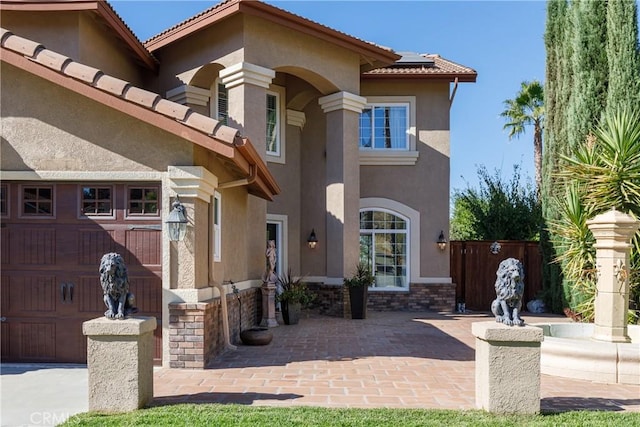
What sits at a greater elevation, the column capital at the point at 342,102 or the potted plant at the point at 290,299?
the column capital at the point at 342,102

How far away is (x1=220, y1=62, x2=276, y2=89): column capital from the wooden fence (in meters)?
8.62

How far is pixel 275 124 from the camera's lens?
48.0ft

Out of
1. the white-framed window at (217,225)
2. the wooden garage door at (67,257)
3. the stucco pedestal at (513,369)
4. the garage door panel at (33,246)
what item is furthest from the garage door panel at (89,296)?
the stucco pedestal at (513,369)

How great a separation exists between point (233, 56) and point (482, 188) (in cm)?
1127

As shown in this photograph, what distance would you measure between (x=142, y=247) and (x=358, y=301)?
7.22 m

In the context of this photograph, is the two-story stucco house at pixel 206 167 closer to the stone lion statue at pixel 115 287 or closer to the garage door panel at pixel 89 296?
the garage door panel at pixel 89 296

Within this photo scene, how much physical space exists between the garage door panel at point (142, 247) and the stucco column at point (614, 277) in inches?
288

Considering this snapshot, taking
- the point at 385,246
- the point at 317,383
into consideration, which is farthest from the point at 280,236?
the point at 317,383

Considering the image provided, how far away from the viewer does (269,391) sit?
6484 mm

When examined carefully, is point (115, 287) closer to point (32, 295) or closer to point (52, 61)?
point (32, 295)

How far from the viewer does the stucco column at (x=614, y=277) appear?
26.9 feet

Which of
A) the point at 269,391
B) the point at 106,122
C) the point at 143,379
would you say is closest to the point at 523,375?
the point at 269,391

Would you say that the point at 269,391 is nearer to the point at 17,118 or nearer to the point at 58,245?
the point at 58,245

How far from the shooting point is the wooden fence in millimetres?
16531
